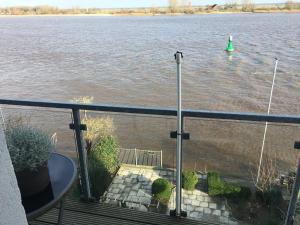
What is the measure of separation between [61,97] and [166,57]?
1369 centimetres

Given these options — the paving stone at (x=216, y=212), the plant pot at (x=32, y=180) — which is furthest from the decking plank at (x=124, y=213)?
the paving stone at (x=216, y=212)

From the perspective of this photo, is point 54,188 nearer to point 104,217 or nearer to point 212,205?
point 104,217

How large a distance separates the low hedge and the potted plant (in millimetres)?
9535

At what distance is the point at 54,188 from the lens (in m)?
1.70

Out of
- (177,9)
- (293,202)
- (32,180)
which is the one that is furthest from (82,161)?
(177,9)

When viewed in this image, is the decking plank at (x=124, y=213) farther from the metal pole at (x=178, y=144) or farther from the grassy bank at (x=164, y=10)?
the grassy bank at (x=164, y=10)

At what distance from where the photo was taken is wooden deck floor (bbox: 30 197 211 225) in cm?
242

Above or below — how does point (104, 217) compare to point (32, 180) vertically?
below

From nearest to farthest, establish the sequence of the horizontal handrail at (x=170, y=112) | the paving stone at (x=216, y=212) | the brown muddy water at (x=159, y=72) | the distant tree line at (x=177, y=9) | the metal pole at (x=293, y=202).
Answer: the horizontal handrail at (x=170, y=112) → the metal pole at (x=293, y=202) → the paving stone at (x=216, y=212) → the brown muddy water at (x=159, y=72) → the distant tree line at (x=177, y=9)

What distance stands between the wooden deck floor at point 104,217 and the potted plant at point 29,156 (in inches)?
33.4

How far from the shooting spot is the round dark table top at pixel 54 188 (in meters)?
1.56

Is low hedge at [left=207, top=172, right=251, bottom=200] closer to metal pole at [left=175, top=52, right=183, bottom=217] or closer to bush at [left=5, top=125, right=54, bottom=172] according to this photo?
metal pole at [left=175, top=52, right=183, bottom=217]

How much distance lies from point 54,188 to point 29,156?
0.23m

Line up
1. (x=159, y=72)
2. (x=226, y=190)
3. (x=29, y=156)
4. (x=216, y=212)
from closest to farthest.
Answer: (x=29, y=156) → (x=216, y=212) → (x=226, y=190) → (x=159, y=72)
